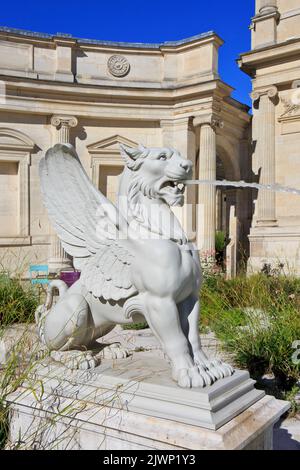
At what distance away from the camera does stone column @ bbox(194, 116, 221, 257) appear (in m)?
12.7

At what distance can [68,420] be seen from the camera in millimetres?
2459

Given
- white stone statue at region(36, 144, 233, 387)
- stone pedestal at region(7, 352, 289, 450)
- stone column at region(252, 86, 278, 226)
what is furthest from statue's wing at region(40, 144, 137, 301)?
stone column at region(252, 86, 278, 226)

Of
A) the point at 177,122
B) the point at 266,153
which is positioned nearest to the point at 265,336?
the point at 266,153

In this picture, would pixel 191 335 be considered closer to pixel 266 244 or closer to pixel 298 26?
pixel 266 244

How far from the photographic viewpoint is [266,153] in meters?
12.8

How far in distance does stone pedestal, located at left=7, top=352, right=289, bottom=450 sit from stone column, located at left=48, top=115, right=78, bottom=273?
9.85 meters

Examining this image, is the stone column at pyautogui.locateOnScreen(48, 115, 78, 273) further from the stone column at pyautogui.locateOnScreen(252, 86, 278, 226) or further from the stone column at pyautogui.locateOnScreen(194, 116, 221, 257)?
the stone column at pyautogui.locateOnScreen(252, 86, 278, 226)

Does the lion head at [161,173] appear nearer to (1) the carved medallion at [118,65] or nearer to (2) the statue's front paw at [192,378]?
(2) the statue's front paw at [192,378]

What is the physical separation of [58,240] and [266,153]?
22.5 ft

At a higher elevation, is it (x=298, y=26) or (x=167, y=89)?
(x=298, y=26)

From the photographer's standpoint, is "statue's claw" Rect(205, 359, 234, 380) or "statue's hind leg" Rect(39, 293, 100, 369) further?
"statue's hind leg" Rect(39, 293, 100, 369)

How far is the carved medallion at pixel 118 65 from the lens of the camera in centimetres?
1347

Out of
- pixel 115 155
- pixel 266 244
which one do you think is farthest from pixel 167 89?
pixel 266 244
